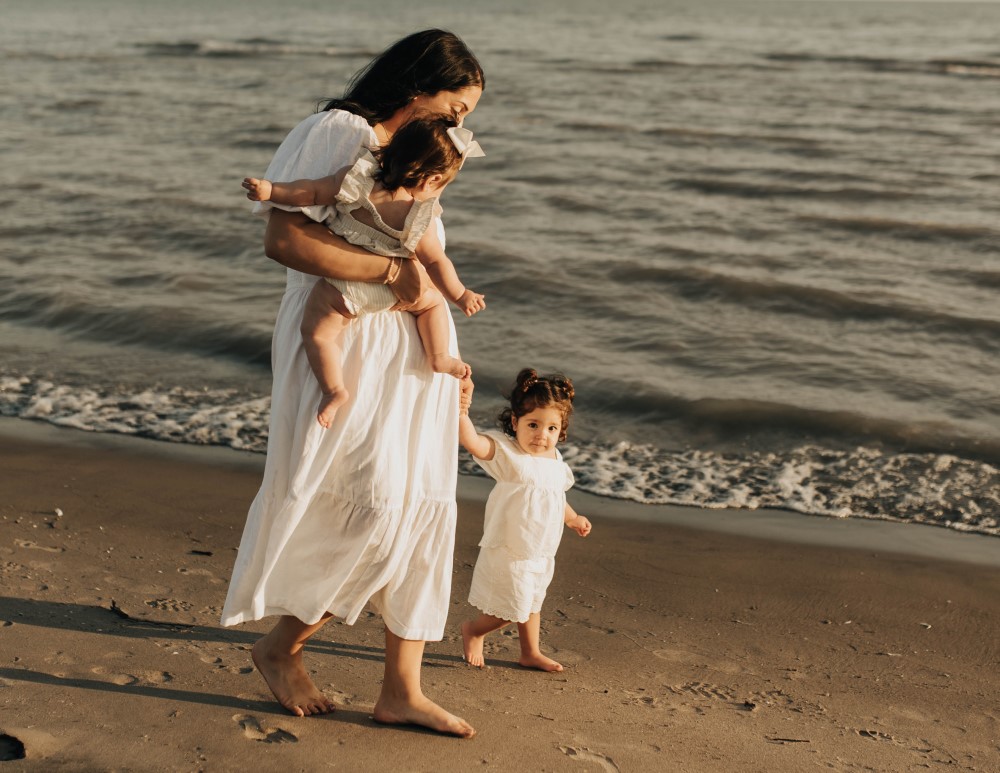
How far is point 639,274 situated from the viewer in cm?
1004

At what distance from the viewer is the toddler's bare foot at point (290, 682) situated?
3143mm

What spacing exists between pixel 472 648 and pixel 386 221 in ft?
5.07

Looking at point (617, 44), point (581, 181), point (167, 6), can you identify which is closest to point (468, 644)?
point (581, 181)

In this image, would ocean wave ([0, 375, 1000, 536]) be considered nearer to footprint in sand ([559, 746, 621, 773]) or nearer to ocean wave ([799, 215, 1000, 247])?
footprint in sand ([559, 746, 621, 773])

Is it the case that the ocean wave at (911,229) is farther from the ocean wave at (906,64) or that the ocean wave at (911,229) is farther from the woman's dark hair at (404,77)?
the ocean wave at (906,64)

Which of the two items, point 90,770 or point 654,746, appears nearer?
point 90,770

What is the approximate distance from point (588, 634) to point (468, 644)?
53 centimetres

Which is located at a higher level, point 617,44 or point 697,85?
point 617,44

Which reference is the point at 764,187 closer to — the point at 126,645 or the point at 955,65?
the point at 126,645

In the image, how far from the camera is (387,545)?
298 centimetres

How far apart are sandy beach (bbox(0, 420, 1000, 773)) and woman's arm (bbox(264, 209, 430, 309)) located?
3.91 feet

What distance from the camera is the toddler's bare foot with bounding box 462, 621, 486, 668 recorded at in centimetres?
371

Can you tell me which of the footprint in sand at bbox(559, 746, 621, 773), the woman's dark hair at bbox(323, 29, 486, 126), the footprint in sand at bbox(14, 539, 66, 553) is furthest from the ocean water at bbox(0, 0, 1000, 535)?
the woman's dark hair at bbox(323, 29, 486, 126)

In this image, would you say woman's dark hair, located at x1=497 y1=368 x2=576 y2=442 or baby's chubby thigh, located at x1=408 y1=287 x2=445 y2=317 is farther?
woman's dark hair, located at x1=497 y1=368 x2=576 y2=442
